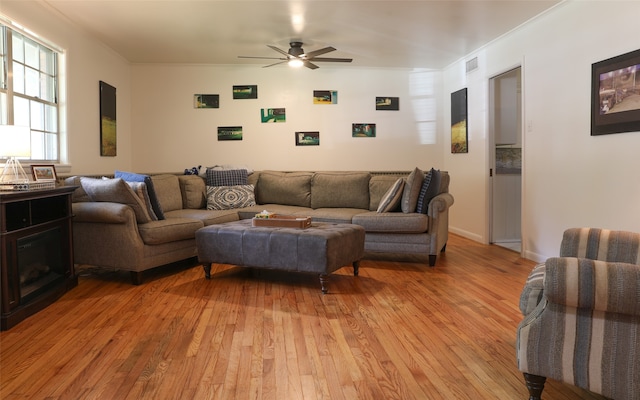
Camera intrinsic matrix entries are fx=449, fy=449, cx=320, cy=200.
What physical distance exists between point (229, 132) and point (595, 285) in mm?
5831

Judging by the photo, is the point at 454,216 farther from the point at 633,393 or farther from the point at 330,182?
the point at 633,393

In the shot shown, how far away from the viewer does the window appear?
3.74 metres

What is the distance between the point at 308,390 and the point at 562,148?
3487mm

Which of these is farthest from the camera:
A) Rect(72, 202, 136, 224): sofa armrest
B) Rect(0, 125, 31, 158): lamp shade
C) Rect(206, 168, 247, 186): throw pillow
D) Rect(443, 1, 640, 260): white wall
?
Rect(206, 168, 247, 186): throw pillow

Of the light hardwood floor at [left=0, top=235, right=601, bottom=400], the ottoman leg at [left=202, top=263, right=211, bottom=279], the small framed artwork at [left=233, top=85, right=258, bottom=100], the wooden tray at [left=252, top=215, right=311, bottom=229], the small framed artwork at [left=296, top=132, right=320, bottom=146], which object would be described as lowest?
the light hardwood floor at [left=0, top=235, right=601, bottom=400]

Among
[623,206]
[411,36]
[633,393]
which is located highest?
[411,36]

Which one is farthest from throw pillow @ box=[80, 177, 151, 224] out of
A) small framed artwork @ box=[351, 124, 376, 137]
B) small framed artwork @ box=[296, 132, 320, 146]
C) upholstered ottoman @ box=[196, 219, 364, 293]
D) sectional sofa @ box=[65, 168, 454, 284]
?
small framed artwork @ box=[351, 124, 376, 137]

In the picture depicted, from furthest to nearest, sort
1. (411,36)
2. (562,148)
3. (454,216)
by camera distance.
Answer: (454,216) < (411,36) < (562,148)

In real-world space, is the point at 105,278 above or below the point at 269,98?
below

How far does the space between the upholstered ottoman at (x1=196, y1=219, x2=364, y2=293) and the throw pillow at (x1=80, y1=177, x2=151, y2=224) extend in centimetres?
54

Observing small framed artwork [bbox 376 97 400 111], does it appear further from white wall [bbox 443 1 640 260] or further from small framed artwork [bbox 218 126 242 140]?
small framed artwork [bbox 218 126 242 140]

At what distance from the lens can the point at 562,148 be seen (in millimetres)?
4188

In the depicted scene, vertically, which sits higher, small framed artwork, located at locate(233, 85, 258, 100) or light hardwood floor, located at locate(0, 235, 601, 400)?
small framed artwork, located at locate(233, 85, 258, 100)

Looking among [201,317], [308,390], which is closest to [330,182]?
[201,317]
